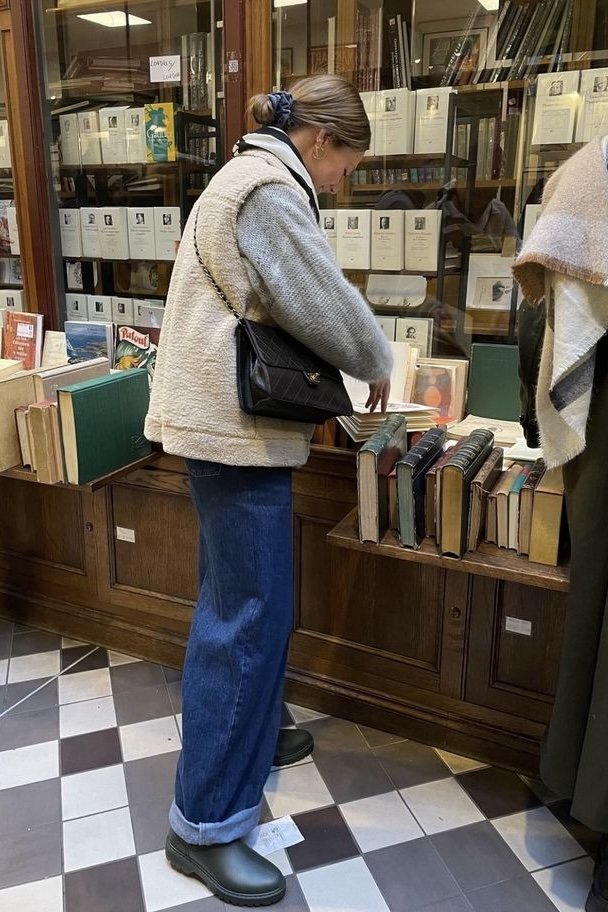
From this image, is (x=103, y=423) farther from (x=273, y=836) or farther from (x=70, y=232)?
(x=273, y=836)

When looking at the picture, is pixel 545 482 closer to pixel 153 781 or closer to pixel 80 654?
pixel 153 781

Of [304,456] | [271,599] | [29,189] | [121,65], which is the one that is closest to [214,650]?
[271,599]

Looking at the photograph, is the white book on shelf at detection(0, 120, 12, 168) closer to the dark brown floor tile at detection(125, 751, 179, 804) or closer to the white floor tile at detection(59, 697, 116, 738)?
the white floor tile at detection(59, 697, 116, 738)

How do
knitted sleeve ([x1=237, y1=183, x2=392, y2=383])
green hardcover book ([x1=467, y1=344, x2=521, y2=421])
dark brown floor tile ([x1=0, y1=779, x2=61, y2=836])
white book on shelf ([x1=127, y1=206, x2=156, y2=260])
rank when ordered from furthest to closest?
white book on shelf ([x1=127, y1=206, x2=156, y2=260]) → green hardcover book ([x1=467, y1=344, x2=521, y2=421]) → dark brown floor tile ([x1=0, y1=779, x2=61, y2=836]) → knitted sleeve ([x1=237, y1=183, x2=392, y2=383])

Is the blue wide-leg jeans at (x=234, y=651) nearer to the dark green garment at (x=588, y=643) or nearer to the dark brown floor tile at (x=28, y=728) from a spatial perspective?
the dark green garment at (x=588, y=643)

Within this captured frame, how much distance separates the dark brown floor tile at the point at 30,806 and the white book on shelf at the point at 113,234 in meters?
1.62

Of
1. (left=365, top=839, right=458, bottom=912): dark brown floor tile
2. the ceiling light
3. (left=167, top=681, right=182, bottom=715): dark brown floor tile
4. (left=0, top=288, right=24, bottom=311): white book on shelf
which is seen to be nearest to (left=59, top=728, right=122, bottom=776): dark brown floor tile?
(left=167, top=681, right=182, bottom=715): dark brown floor tile

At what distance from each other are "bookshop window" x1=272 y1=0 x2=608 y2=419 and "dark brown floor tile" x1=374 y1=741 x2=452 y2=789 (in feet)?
2.89

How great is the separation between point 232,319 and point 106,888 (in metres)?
1.16

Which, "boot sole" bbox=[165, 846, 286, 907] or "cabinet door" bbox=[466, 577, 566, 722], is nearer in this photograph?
"boot sole" bbox=[165, 846, 286, 907]

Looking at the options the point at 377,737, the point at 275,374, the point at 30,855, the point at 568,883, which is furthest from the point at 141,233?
the point at 568,883

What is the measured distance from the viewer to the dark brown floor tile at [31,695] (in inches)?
86.1

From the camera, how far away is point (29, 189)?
2471 millimetres

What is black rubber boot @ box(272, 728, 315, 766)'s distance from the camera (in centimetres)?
195
